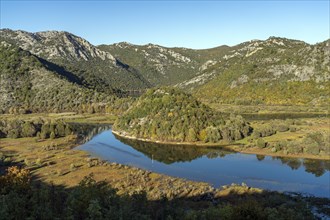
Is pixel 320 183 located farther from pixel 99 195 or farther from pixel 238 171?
pixel 99 195

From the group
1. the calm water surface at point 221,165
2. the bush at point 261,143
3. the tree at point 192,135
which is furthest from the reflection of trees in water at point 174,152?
the bush at point 261,143

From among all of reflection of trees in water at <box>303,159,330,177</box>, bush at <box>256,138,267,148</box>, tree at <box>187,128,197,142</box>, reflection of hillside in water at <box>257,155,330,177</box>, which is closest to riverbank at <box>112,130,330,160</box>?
bush at <box>256,138,267,148</box>

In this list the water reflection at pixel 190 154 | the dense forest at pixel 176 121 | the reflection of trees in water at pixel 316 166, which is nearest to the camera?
the reflection of trees in water at pixel 316 166

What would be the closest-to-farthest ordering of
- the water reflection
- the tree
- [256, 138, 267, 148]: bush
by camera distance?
the water reflection → [256, 138, 267, 148]: bush → the tree

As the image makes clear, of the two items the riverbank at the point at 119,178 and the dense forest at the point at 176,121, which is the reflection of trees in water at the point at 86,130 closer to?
the dense forest at the point at 176,121

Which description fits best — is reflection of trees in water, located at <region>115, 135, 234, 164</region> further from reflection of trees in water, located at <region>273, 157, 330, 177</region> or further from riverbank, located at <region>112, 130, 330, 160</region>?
reflection of trees in water, located at <region>273, 157, 330, 177</region>

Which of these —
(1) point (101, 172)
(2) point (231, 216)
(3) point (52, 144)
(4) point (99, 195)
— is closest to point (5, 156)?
(3) point (52, 144)

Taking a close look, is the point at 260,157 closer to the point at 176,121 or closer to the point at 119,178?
the point at 176,121
